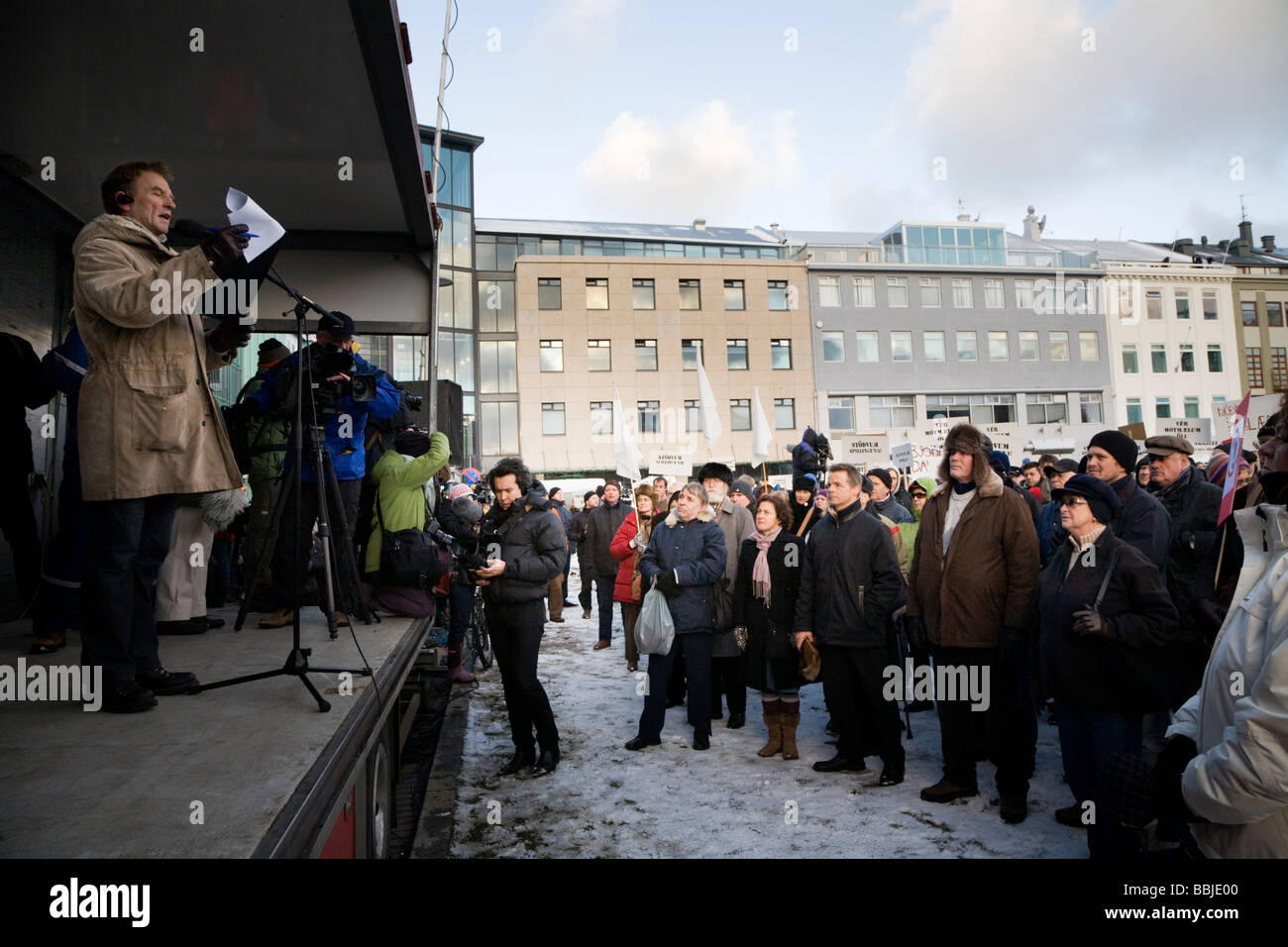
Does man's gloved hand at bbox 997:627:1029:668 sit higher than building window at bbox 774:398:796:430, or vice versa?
building window at bbox 774:398:796:430

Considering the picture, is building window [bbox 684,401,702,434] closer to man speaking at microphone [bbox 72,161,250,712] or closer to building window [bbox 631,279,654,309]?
building window [bbox 631,279,654,309]

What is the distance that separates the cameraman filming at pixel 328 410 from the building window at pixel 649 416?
3152 cm

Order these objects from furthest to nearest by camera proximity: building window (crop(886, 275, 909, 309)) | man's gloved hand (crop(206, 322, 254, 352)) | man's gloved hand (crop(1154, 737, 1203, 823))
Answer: building window (crop(886, 275, 909, 309)) → man's gloved hand (crop(206, 322, 254, 352)) → man's gloved hand (crop(1154, 737, 1203, 823))

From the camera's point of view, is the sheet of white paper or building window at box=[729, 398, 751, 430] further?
building window at box=[729, 398, 751, 430]

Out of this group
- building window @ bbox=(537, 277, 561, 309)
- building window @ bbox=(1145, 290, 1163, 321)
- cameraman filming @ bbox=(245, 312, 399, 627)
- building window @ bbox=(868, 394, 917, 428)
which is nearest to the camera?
cameraman filming @ bbox=(245, 312, 399, 627)

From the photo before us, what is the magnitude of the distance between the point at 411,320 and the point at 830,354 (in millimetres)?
34006

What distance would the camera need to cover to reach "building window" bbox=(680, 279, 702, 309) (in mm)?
38188

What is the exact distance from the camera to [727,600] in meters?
6.31

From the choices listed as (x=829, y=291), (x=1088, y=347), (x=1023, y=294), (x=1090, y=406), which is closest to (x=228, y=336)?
(x=829, y=291)

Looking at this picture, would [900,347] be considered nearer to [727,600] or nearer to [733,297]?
[733,297]

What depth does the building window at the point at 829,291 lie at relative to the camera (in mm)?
38969

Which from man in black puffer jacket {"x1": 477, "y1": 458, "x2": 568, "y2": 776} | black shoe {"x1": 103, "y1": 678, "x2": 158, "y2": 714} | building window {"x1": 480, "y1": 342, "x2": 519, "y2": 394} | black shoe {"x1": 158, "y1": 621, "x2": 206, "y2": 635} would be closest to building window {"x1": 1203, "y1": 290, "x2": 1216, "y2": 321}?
building window {"x1": 480, "y1": 342, "x2": 519, "y2": 394}

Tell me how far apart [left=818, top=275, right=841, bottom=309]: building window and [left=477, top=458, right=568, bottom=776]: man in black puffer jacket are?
3563 centimetres
